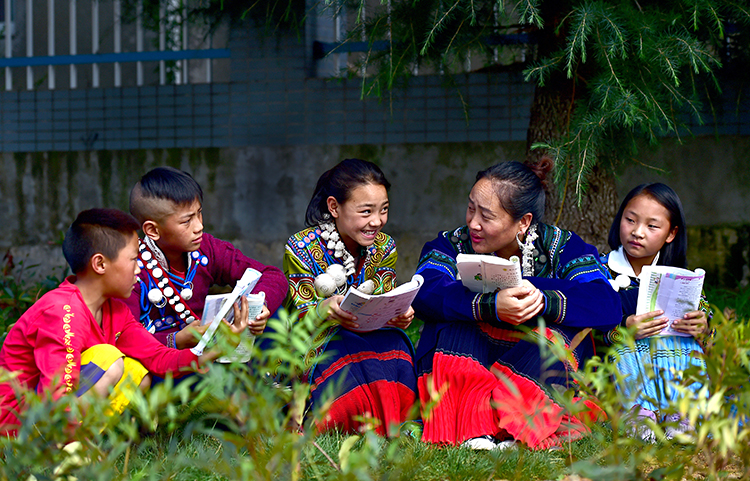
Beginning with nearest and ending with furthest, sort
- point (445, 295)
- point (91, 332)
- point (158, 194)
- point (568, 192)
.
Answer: point (91, 332)
point (445, 295)
point (158, 194)
point (568, 192)

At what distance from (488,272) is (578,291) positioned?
1.32 ft

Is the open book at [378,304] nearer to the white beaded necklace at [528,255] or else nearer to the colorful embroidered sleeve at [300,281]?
the colorful embroidered sleeve at [300,281]

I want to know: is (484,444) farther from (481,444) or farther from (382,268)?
(382,268)

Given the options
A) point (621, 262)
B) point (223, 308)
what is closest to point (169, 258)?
point (223, 308)

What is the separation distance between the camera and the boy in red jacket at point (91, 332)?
2.38m

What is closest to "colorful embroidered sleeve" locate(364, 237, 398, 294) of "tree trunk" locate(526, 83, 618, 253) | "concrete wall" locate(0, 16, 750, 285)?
→ "tree trunk" locate(526, 83, 618, 253)

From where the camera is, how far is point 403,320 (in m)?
3.04

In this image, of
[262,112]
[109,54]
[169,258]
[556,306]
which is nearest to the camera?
[556,306]

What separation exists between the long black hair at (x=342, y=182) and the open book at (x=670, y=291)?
120 cm

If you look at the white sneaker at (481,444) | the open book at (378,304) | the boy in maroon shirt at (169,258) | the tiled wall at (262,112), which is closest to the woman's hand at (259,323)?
the boy in maroon shirt at (169,258)

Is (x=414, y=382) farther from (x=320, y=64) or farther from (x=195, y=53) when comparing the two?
(x=195, y=53)

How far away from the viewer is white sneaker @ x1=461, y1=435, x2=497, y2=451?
101 inches

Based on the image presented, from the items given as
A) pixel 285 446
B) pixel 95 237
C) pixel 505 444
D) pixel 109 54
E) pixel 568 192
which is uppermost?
pixel 109 54

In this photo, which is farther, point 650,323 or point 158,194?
point 158,194
